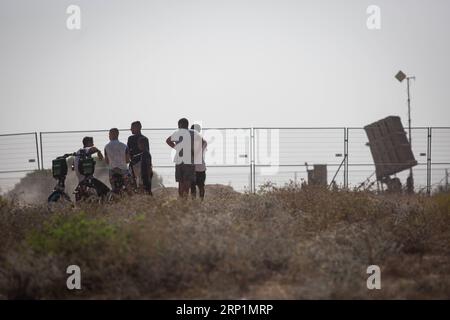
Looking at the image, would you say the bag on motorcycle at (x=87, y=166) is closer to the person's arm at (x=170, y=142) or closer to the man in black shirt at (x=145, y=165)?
the man in black shirt at (x=145, y=165)

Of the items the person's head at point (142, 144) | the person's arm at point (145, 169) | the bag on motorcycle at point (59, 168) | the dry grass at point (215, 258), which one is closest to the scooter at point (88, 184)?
the bag on motorcycle at point (59, 168)

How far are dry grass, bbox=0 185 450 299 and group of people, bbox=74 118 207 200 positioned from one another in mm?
3520

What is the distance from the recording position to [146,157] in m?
13.7

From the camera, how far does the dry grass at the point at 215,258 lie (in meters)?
7.43

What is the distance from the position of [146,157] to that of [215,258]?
6012mm

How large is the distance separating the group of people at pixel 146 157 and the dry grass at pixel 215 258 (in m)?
3.52

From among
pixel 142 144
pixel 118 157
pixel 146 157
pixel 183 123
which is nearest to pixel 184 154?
pixel 183 123

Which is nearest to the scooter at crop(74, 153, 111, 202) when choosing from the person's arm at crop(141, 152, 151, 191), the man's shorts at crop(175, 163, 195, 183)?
the person's arm at crop(141, 152, 151, 191)

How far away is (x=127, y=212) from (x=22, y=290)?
9.78 feet

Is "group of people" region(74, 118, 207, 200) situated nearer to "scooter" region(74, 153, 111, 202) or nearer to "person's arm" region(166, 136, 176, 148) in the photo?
"person's arm" region(166, 136, 176, 148)

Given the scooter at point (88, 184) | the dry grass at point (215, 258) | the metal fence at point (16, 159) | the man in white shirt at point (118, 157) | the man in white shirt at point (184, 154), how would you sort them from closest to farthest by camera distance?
the dry grass at point (215, 258)
the scooter at point (88, 184)
the man in white shirt at point (184, 154)
the man in white shirt at point (118, 157)
the metal fence at point (16, 159)

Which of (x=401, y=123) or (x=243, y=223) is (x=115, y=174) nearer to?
(x=243, y=223)

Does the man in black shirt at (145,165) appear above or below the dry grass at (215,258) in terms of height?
above
